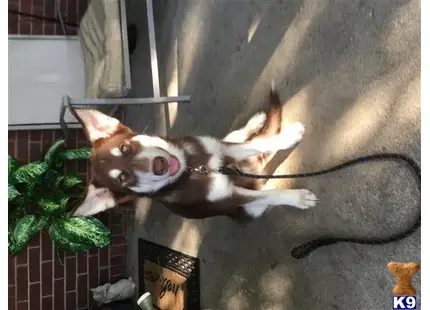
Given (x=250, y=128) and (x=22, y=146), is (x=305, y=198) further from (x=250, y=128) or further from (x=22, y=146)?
(x=22, y=146)

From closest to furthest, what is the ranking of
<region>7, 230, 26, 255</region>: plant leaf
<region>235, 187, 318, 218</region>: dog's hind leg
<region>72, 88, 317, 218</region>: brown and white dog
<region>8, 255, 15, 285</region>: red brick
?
<region>72, 88, 317, 218</region>: brown and white dog
<region>235, 187, 318, 218</region>: dog's hind leg
<region>7, 230, 26, 255</region>: plant leaf
<region>8, 255, 15, 285</region>: red brick

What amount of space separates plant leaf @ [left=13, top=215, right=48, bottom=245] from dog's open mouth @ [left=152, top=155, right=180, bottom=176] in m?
1.54

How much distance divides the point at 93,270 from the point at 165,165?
2.26 metres

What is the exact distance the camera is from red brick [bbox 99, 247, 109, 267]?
4031 millimetres

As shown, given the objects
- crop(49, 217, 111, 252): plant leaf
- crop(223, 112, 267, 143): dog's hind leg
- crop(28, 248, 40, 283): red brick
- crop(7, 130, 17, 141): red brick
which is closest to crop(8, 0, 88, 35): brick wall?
crop(7, 130, 17, 141): red brick

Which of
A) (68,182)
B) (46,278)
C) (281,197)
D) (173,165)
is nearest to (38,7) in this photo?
(68,182)

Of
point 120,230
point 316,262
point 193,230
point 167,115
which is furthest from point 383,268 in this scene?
point 120,230

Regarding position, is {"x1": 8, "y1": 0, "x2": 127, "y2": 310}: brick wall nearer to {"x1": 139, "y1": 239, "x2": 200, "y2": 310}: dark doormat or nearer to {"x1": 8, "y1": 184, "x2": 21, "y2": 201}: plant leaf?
{"x1": 139, "y1": 239, "x2": 200, "y2": 310}: dark doormat

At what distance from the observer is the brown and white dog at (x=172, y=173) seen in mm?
2119

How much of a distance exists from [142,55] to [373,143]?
235 cm

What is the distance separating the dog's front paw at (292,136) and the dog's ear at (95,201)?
90 cm

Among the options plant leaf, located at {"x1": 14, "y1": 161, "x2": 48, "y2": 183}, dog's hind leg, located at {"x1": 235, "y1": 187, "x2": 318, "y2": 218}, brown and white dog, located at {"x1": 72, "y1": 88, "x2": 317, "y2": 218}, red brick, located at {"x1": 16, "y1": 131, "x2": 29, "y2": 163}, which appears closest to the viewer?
brown and white dog, located at {"x1": 72, "y1": 88, "x2": 317, "y2": 218}

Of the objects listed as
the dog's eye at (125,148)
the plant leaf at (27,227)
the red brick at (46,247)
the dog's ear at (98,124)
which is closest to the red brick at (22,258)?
the red brick at (46,247)

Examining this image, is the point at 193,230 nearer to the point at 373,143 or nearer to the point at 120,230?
the point at 120,230
